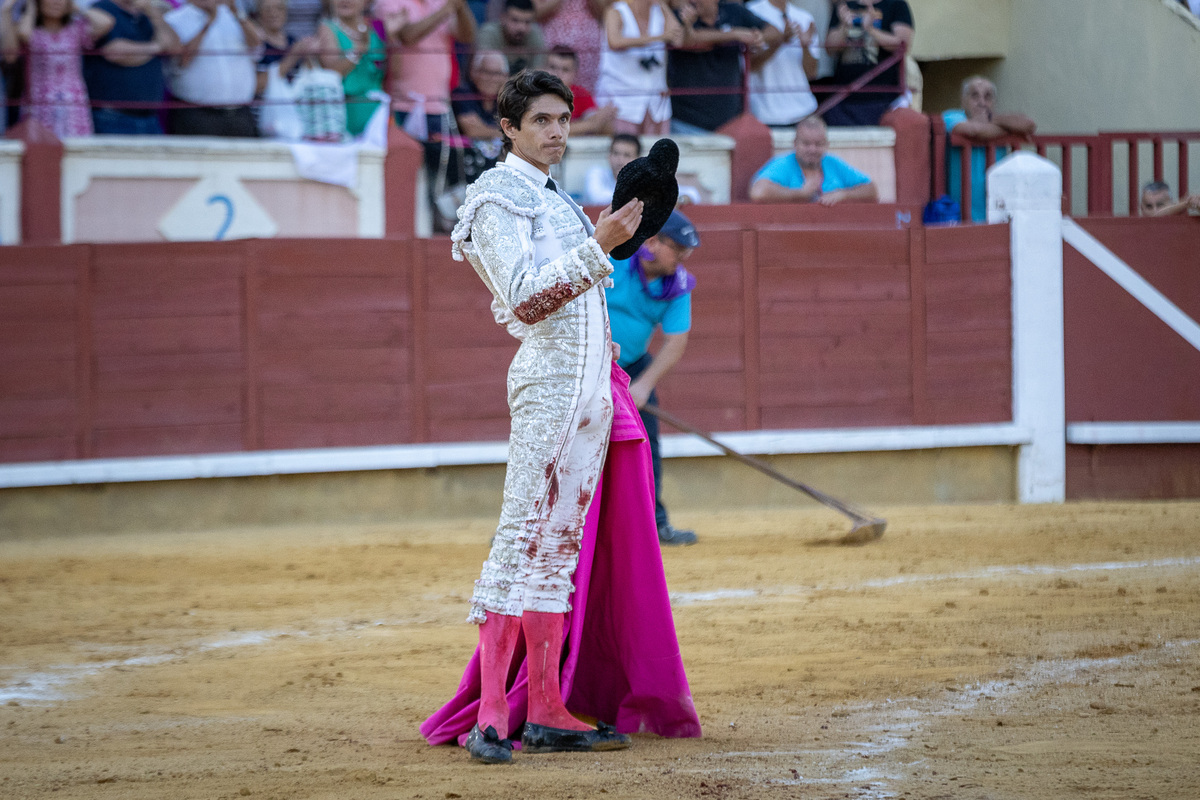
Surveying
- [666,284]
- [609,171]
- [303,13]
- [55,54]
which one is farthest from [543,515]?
[303,13]

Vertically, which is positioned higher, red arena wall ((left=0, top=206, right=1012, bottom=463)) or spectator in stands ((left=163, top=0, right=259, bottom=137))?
spectator in stands ((left=163, top=0, right=259, bottom=137))

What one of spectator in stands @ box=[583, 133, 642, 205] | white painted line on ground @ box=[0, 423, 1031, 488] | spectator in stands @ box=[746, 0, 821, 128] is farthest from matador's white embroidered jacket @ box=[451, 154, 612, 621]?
spectator in stands @ box=[746, 0, 821, 128]

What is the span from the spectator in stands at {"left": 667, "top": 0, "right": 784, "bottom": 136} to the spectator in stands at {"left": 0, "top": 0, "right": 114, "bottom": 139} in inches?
132

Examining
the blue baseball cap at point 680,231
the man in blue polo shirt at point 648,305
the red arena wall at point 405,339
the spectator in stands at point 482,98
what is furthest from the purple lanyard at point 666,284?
the spectator in stands at point 482,98

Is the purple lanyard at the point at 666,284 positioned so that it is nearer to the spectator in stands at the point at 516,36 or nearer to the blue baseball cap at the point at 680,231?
the blue baseball cap at the point at 680,231

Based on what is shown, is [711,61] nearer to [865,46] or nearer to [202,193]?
[865,46]

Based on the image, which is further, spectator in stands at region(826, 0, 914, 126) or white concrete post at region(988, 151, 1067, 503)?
spectator in stands at region(826, 0, 914, 126)

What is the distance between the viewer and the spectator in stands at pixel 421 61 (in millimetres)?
8320

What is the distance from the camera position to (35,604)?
5.49 meters

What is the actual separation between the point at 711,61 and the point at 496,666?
6.36 m

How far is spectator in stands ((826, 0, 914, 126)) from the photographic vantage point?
30.1ft

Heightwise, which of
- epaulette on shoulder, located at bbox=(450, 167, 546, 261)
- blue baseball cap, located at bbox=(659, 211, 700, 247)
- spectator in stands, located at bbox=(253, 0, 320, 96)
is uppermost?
spectator in stands, located at bbox=(253, 0, 320, 96)

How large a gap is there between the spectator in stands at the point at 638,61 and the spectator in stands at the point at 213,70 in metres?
2.10

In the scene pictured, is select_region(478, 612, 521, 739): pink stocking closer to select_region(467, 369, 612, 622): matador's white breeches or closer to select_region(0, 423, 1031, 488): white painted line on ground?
select_region(467, 369, 612, 622): matador's white breeches
